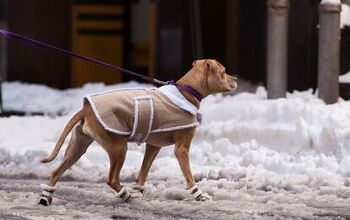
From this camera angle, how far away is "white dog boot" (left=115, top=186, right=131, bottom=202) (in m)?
8.08

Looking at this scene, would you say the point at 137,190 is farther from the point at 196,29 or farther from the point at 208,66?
the point at 196,29

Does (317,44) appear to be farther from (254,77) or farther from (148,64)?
(148,64)

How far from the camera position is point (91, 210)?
7.91 metres

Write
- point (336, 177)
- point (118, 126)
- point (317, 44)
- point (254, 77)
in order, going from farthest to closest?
1. point (254, 77)
2. point (317, 44)
3. point (336, 177)
4. point (118, 126)

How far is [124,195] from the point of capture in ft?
26.6

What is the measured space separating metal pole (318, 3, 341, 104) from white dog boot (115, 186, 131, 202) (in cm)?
411

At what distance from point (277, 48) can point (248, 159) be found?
2.81m

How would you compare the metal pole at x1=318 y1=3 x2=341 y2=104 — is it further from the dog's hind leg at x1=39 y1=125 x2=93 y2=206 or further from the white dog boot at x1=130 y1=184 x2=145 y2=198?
the dog's hind leg at x1=39 y1=125 x2=93 y2=206

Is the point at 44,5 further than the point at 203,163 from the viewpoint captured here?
Yes

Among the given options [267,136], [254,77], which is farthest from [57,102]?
[267,136]

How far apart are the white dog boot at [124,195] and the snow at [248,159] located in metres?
0.11

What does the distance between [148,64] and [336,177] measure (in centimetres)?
913

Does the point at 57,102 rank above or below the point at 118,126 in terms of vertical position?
below

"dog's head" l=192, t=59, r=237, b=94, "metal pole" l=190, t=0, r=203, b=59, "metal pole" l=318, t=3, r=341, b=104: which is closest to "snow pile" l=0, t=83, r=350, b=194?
"metal pole" l=318, t=3, r=341, b=104
